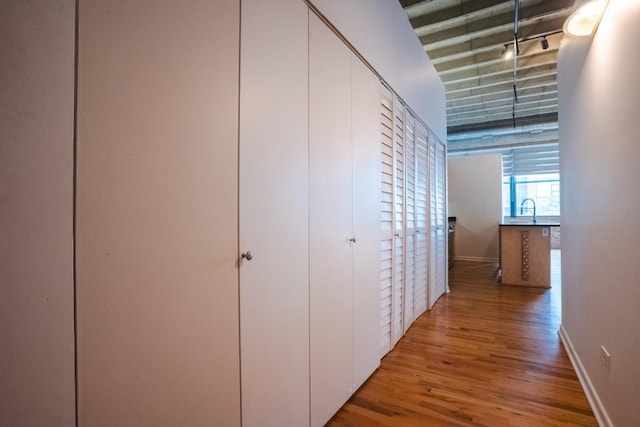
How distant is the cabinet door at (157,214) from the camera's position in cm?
66

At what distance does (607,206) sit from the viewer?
57.9 inches

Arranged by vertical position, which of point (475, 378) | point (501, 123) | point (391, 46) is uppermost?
point (501, 123)

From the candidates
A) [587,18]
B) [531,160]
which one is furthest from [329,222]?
[531,160]

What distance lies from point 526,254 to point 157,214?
17.8ft

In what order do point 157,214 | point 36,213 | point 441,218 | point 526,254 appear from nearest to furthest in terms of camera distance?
point 36,213 < point 157,214 < point 441,218 < point 526,254

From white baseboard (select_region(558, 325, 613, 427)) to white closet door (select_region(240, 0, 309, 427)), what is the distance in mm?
1518

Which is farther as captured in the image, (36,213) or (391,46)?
(391,46)

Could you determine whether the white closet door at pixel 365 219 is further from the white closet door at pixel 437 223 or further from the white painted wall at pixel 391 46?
the white closet door at pixel 437 223

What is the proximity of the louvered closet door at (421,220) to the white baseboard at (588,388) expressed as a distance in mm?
1233

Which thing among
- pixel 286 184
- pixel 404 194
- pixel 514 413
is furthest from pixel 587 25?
pixel 514 413

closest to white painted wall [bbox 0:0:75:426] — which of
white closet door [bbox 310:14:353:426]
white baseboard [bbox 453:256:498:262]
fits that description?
white closet door [bbox 310:14:353:426]

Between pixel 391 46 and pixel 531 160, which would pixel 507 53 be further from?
pixel 531 160

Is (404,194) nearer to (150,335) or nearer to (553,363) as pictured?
(553,363)

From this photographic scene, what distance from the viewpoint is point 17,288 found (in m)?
0.55
